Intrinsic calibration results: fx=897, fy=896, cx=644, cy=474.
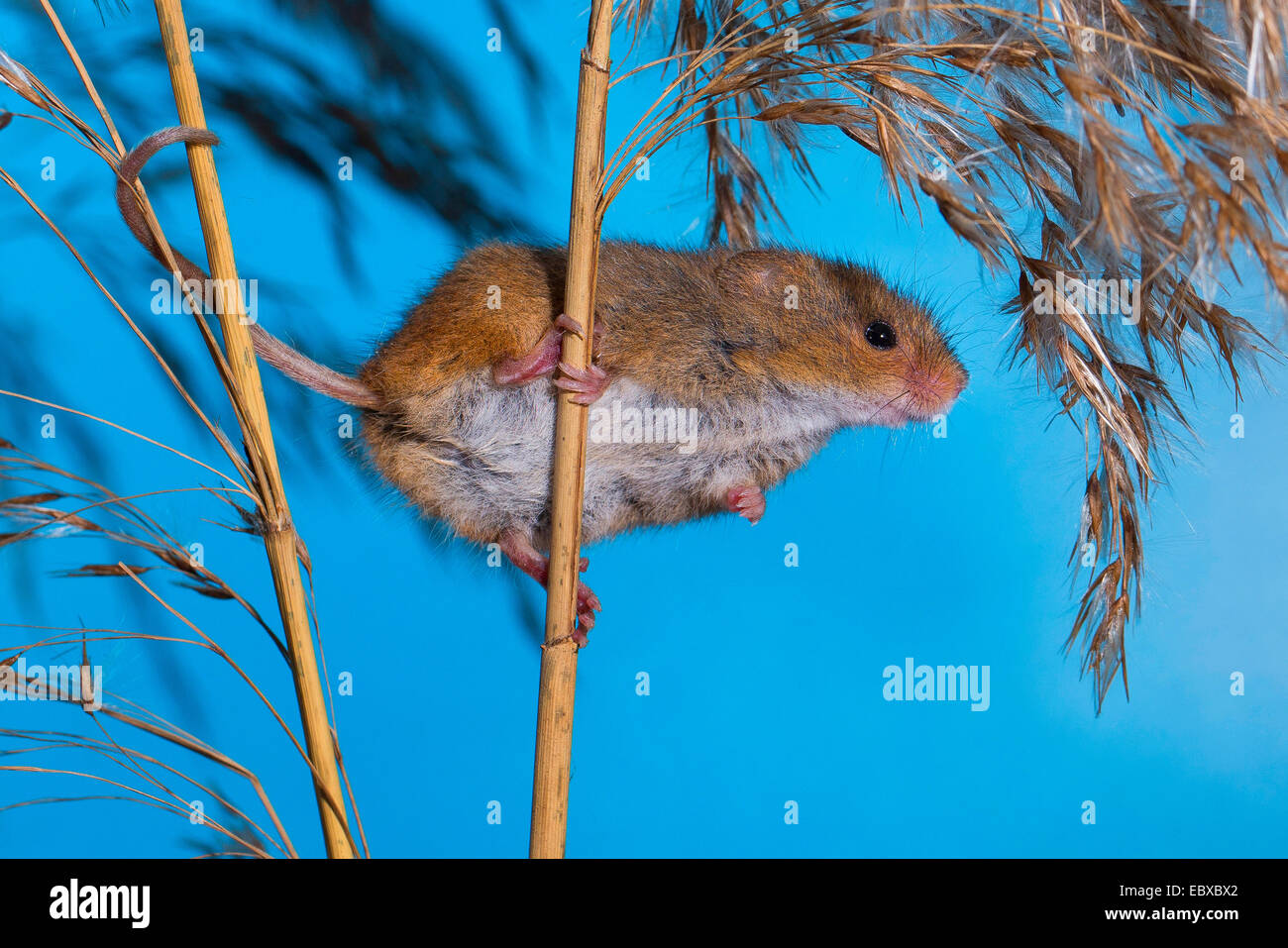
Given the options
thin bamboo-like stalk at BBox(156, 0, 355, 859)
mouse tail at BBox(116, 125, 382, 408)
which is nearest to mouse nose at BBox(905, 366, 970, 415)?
mouse tail at BBox(116, 125, 382, 408)

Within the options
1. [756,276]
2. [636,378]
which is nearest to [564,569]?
[636,378]

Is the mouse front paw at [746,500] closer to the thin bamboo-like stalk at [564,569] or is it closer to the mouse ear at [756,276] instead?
the mouse ear at [756,276]

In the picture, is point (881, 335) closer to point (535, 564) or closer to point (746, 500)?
point (746, 500)

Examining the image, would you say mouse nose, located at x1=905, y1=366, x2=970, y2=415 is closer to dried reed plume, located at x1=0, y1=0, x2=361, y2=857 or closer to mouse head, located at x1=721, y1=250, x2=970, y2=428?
mouse head, located at x1=721, y1=250, x2=970, y2=428

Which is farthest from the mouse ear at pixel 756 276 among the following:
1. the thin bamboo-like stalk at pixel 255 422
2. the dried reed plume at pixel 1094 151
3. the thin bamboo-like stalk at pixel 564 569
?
the thin bamboo-like stalk at pixel 255 422

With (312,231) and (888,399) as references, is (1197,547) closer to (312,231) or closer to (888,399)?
(888,399)
